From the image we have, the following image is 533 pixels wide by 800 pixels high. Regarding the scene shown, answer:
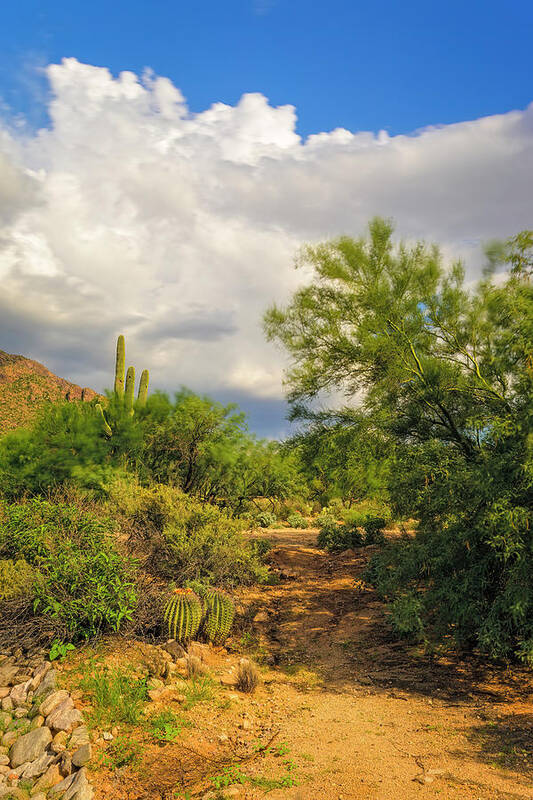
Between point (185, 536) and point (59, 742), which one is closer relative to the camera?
point (59, 742)

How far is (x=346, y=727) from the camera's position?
6.28m

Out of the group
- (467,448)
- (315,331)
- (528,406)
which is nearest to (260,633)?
(467,448)

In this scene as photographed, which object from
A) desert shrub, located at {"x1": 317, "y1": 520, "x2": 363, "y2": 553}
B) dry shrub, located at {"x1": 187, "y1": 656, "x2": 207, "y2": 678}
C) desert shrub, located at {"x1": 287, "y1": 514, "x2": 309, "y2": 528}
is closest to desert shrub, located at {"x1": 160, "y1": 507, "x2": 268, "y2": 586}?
dry shrub, located at {"x1": 187, "y1": 656, "x2": 207, "y2": 678}

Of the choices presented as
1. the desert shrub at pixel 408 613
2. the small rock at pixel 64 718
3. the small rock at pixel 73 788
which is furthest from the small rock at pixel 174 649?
the desert shrub at pixel 408 613

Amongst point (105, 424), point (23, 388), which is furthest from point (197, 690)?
point (23, 388)

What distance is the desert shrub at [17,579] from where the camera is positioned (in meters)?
7.97

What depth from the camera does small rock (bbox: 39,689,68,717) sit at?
6051 millimetres

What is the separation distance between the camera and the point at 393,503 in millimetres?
9227

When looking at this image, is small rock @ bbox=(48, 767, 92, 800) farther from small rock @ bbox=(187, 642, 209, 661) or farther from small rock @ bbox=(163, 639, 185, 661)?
small rock @ bbox=(187, 642, 209, 661)

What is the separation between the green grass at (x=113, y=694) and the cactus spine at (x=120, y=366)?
13725 millimetres

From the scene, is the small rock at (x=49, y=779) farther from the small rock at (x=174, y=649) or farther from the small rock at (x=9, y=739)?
the small rock at (x=174, y=649)

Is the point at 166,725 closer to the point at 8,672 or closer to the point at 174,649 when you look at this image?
the point at 174,649

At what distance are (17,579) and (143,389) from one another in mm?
12979

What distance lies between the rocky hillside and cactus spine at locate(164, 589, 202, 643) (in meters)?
30.3
